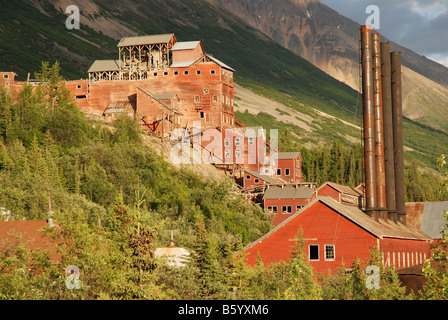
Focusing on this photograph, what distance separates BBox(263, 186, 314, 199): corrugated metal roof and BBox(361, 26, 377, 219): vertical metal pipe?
66.2 feet

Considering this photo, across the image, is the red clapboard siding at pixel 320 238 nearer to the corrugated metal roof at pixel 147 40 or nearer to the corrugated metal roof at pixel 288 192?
the corrugated metal roof at pixel 288 192

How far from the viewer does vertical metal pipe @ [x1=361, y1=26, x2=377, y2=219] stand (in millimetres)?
57250

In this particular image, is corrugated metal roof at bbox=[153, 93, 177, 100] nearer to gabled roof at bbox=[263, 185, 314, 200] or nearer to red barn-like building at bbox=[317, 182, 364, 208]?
gabled roof at bbox=[263, 185, 314, 200]

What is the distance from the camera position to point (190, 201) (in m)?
70.8

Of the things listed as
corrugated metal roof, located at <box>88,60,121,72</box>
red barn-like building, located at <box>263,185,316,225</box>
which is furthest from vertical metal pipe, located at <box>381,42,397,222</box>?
corrugated metal roof, located at <box>88,60,121,72</box>

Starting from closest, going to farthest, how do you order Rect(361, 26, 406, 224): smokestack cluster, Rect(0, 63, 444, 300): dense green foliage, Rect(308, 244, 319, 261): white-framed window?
Rect(0, 63, 444, 300): dense green foliage → Rect(308, 244, 319, 261): white-framed window → Rect(361, 26, 406, 224): smokestack cluster

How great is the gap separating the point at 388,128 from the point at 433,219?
1432 centimetres

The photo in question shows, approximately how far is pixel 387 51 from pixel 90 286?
42.0m

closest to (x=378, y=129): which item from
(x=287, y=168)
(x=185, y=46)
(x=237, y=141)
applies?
(x=237, y=141)

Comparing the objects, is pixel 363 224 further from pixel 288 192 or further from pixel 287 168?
pixel 287 168

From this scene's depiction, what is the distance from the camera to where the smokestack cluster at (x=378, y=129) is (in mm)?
57797

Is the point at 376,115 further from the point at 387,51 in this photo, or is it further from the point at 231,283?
the point at 231,283

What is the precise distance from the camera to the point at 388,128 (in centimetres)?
6228
